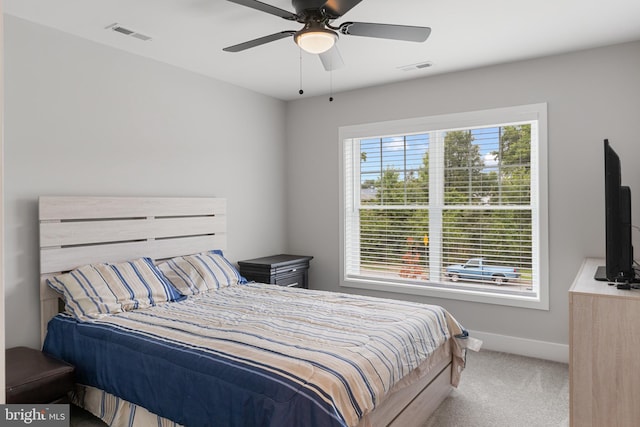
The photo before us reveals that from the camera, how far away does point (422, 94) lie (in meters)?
4.25

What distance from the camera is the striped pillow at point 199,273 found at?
11.4 ft

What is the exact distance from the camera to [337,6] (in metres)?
2.28

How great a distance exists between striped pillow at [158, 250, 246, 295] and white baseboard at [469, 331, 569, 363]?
7.74ft

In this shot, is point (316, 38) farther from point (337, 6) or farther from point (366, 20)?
point (366, 20)

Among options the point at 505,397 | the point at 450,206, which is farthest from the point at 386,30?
the point at 505,397

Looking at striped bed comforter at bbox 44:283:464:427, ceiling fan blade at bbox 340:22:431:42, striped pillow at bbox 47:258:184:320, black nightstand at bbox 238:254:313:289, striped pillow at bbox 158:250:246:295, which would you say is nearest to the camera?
striped bed comforter at bbox 44:283:464:427

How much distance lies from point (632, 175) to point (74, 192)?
426cm

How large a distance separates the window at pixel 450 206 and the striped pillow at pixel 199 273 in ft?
4.88

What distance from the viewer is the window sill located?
3768 mm

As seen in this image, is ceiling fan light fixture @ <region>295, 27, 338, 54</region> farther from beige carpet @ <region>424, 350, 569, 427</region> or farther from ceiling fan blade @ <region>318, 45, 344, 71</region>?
beige carpet @ <region>424, 350, 569, 427</region>

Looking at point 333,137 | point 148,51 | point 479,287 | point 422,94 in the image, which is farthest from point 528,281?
point 148,51

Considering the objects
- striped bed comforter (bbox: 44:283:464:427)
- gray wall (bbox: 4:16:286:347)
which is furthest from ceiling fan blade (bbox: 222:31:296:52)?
striped bed comforter (bbox: 44:283:464:427)

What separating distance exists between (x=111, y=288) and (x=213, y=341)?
3.75ft

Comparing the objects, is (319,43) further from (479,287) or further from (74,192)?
(479,287)
